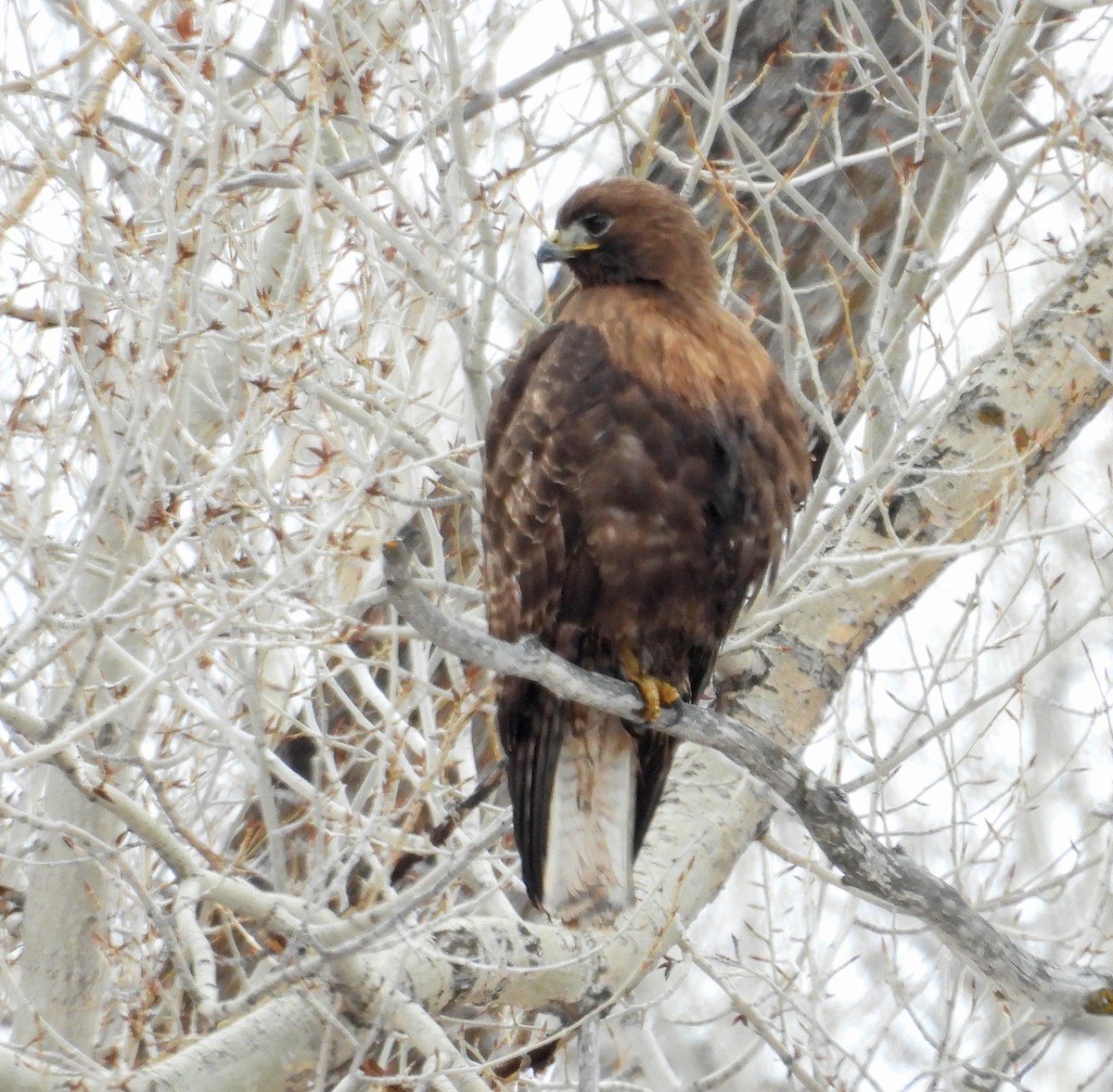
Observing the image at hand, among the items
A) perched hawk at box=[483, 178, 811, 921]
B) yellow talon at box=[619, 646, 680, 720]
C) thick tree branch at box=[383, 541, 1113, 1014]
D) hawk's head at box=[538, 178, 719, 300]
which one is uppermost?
hawk's head at box=[538, 178, 719, 300]

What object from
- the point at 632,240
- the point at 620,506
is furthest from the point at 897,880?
the point at 632,240

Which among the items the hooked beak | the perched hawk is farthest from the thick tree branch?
the hooked beak

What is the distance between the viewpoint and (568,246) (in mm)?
4270

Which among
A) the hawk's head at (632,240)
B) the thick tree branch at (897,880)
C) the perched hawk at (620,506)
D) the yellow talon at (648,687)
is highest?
the hawk's head at (632,240)

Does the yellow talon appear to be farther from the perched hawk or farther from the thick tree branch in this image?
the thick tree branch

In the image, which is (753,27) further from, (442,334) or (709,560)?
(709,560)

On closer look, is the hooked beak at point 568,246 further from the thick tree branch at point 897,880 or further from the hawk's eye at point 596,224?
the thick tree branch at point 897,880

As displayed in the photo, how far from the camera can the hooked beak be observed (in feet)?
14.0

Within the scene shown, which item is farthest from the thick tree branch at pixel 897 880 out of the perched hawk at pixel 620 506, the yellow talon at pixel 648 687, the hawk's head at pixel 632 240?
the hawk's head at pixel 632 240

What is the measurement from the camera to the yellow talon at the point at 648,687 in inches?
149

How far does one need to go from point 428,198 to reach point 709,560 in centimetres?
170

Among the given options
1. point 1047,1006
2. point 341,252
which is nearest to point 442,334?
point 341,252

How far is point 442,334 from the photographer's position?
6.60 m

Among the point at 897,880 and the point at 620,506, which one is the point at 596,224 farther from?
the point at 897,880
